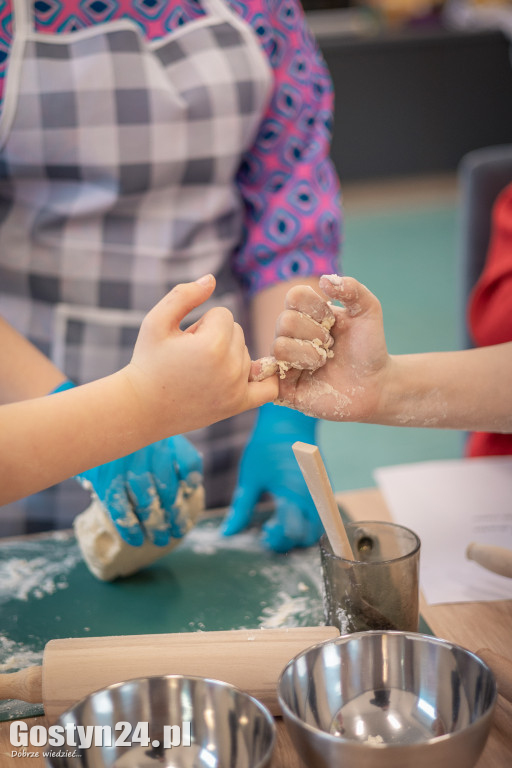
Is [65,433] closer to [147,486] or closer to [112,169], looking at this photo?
[147,486]

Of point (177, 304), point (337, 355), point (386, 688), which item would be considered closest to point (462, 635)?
point (386, 688)

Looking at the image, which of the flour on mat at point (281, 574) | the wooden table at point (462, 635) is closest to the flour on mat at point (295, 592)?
the flour on mat at point (281, 574)

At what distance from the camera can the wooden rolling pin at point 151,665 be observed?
2.11ft

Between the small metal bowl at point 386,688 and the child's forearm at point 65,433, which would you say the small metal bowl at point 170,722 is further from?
the child's forearm at point 65,433

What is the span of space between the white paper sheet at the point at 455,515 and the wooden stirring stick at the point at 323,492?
167mm

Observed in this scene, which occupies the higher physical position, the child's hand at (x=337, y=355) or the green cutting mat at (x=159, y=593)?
the child's hand at (x=337, y=355)

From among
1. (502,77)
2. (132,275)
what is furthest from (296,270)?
(502,77)

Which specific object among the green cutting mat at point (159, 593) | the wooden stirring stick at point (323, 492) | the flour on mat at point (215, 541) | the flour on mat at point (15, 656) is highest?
the wooden stirring stick at point (323, 492)

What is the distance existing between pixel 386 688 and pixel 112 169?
73 centimetres

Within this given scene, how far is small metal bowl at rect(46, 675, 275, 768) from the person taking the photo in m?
0.56

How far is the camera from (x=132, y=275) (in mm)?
1093

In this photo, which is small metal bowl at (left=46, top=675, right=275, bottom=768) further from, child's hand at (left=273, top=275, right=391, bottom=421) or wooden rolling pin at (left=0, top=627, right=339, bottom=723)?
child's hand at (left=273, top=275, right=391, bottom=421)

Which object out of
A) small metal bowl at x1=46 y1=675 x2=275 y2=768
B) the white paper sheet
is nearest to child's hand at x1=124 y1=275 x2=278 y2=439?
small metal bowl at x1=46 y1=675 x2=275 y2=768

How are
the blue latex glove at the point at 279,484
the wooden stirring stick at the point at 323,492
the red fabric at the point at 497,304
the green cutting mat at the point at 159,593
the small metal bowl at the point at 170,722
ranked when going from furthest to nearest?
1. the red fabric at the point at 497,304
2. the blue latex glove at the point at 279,484
3. the green cutting mat at the point at 159,593
4. the wooden stirring stick at the point at 323,492
5. the small metal bowl at the point at 170,722
